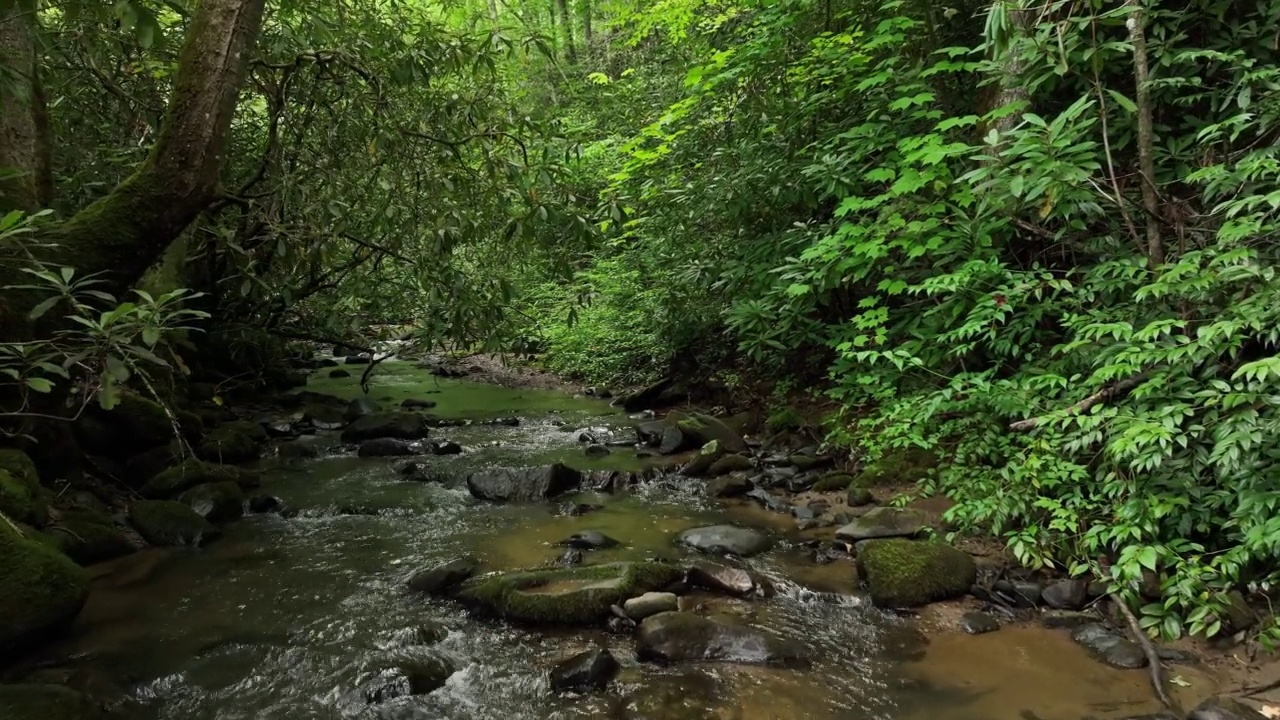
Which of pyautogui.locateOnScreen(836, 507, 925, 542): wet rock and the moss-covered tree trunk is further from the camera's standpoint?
pyautogui.locateOnScreen(836, 507, 925, 542): wet rock

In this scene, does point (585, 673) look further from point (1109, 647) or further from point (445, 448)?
point (445, 448)

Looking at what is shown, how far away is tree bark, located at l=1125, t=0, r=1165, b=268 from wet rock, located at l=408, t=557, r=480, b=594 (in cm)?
511

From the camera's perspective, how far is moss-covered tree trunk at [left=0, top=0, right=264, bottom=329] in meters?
3.89

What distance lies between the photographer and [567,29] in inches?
910

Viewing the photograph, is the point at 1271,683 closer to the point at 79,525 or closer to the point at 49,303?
the point at 49,303

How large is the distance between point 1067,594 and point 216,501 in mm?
6780

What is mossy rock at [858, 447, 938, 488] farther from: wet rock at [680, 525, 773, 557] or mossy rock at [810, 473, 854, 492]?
wet rock at [680, 525, 773, 557]

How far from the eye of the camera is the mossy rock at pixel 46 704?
2.97 metres

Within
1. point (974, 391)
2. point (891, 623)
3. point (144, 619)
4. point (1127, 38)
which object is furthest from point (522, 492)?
point (1127, 38)

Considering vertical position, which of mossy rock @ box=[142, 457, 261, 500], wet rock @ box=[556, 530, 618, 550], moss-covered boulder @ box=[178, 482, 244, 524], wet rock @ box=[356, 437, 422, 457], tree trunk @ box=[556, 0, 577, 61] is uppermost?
tree trunk @ box=[556, 0, 577, 61]

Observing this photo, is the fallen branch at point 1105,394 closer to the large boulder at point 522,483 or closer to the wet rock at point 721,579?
the wet rock at point 721,579

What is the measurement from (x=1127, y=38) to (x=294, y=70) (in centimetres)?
657

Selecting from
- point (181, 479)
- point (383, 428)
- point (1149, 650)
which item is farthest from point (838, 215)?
point (383, 428)

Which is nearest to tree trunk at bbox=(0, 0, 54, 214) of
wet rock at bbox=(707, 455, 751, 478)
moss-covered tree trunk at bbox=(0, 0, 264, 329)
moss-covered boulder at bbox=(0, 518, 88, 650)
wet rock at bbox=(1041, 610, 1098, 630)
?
moss-covered tree trunk at bbox=(0, 0, 264, 329)
